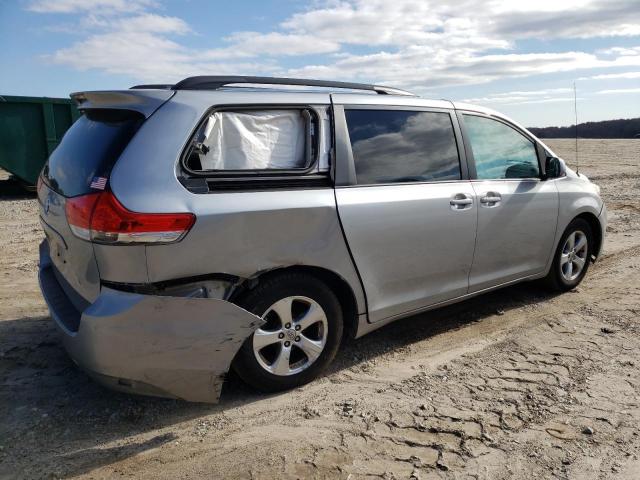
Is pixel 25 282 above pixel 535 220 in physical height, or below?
below

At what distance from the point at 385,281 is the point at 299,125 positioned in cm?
115

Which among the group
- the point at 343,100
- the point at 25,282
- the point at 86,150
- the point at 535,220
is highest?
the point at 343,100

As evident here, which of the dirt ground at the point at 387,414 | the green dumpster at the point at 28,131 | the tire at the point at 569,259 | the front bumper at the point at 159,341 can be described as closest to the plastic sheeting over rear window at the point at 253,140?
the front bumper at the point at 159,341

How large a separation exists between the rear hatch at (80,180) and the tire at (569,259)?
3894 mm

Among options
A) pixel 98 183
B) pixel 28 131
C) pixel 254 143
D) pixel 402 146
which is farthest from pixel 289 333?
pixel 28 131

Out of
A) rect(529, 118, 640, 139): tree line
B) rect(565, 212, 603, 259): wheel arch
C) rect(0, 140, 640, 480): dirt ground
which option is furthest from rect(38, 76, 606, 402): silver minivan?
rect(529, 118, 640, 139): tree line

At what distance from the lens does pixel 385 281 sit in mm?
3736

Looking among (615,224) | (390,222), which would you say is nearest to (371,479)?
(390,222)

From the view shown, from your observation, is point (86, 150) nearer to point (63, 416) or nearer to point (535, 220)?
point (63, 416)

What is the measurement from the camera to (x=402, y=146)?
393 centimetres

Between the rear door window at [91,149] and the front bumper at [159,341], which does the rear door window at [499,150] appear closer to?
the front bumper at [159,341]

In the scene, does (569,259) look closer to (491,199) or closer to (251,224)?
(491,199)

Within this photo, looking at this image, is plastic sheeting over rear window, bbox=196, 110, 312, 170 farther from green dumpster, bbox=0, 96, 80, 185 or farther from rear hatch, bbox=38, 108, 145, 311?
green dumpster, bbox=0, 96, 80, 185

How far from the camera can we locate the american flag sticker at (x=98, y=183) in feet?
9.34
